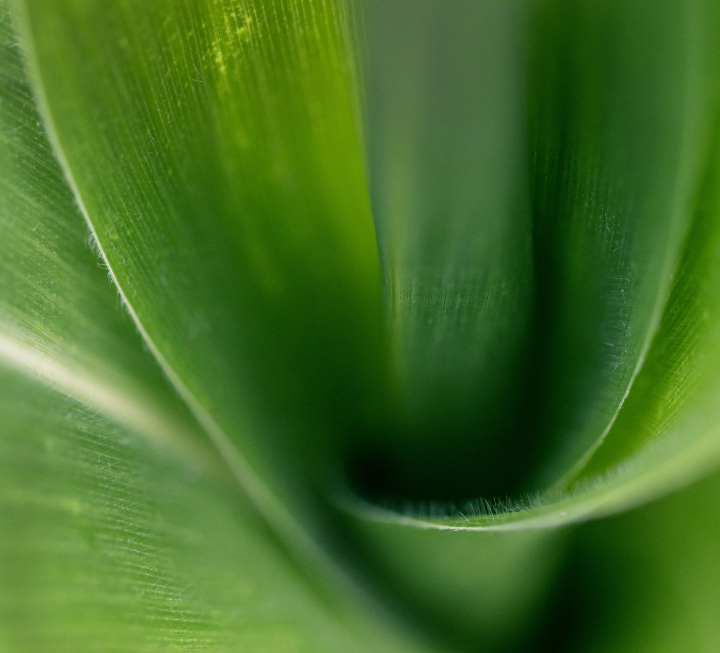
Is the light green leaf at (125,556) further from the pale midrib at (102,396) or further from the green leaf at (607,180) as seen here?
the green leaf at (607,180)

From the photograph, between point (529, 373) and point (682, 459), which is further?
point (529, 373)

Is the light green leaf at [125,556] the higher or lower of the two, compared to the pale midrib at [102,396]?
lower

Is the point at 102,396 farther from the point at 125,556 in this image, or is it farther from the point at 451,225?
the point at 451,225

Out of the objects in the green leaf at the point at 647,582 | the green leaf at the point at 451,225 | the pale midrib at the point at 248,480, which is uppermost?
the green leaf at the point at 451,225

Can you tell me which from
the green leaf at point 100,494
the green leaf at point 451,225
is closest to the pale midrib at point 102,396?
the green leaf at point 100,494

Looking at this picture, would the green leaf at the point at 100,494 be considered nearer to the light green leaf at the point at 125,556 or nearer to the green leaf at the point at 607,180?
the light green leaf at the point at 125,556

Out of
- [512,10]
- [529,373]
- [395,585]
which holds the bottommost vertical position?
[395,585]

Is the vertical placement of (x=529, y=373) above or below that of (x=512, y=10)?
below

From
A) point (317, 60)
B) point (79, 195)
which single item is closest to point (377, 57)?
point (317, 60)

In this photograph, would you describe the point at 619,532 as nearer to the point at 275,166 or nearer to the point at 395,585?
the point at 395,585

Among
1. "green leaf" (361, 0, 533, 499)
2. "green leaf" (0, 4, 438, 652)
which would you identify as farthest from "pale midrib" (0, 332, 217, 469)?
"green leaf" (361, 0, 533, 499)

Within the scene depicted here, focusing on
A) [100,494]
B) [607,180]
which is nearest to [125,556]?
[100,494]
